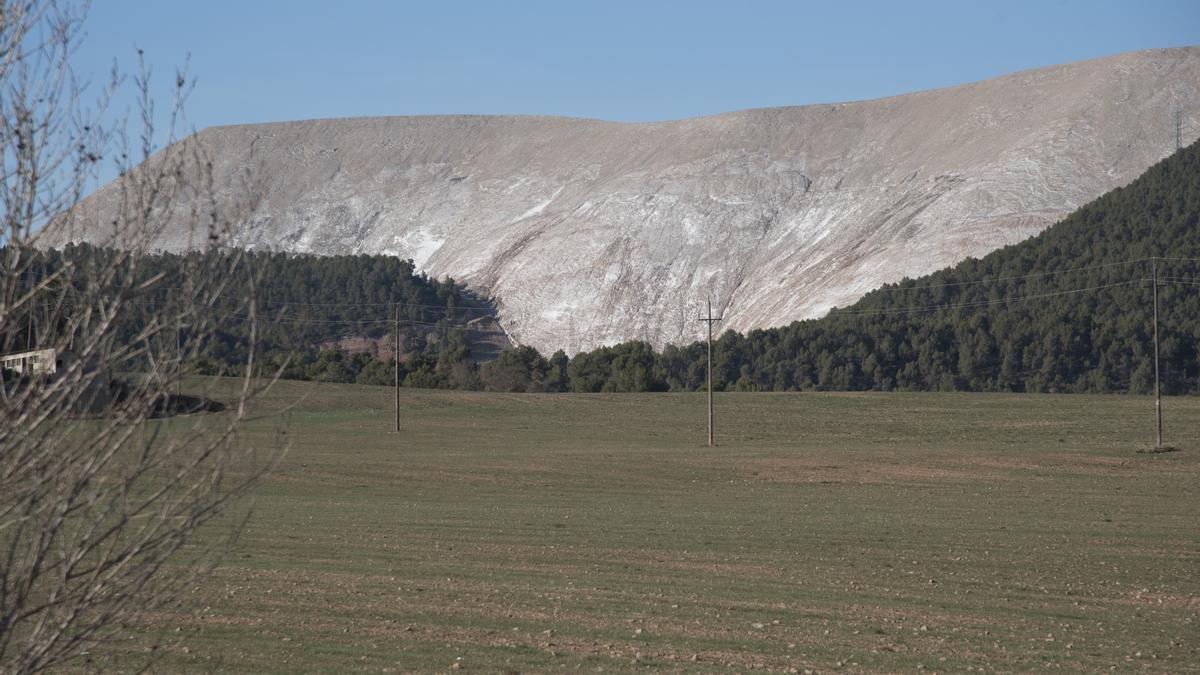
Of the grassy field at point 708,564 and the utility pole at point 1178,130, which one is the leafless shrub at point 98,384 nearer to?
the grassy field at point 708,564

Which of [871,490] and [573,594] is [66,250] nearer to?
[573,594]

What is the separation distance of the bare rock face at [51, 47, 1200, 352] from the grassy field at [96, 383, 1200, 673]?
70.6 m

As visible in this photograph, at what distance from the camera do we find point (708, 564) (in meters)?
19.0

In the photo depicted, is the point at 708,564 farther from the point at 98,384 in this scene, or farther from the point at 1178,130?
the point at 1178,130

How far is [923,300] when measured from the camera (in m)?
105

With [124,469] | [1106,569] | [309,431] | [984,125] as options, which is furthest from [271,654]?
[984,125]

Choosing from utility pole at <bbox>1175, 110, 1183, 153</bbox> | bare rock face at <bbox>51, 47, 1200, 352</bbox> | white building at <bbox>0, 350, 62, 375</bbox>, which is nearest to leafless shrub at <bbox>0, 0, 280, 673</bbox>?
white building at <bbox>0, 350, 62, 375</bbox>

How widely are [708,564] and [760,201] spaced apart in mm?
118662

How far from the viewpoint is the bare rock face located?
118 m

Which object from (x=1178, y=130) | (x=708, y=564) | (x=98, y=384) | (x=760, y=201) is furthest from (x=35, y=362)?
(x=760, y=201)

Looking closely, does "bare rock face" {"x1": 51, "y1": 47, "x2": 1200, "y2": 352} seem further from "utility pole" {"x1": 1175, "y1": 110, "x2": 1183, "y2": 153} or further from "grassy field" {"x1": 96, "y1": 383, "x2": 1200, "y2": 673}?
"grassy field" {"x1": 96, "y1": 383, "x2": 1200, "y2": 673}

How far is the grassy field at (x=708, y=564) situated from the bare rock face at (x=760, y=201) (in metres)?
70.6

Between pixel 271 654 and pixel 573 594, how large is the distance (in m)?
4.83

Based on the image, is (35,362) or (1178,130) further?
(1178,130)
